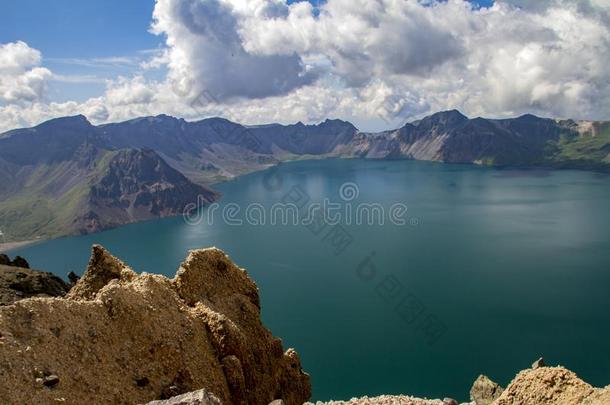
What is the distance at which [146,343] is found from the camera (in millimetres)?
25422

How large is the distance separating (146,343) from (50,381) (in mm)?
6049

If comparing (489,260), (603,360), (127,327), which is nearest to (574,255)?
(489,260)

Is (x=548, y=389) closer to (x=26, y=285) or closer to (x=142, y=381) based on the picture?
(x=142, y=381)

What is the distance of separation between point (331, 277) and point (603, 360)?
72.9 meters

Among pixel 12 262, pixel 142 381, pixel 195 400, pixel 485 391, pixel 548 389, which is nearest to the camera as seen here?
pixel 195 400

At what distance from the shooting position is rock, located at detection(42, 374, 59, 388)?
770 inches

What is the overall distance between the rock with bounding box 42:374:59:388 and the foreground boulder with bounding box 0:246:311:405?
0.14ft

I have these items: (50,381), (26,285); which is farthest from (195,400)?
(26,285)

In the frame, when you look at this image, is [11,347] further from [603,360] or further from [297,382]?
[603,360]

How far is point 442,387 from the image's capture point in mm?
77500

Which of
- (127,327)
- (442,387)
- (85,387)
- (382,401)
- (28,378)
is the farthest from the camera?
(442,387)

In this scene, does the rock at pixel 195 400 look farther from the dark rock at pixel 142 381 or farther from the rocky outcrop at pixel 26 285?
the rocky outcrop at pixel 26 285

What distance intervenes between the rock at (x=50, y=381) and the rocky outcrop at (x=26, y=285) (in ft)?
83.4

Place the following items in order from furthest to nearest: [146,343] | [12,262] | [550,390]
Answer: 1. [12,262]
2. [146,343]
3. [550,390]
